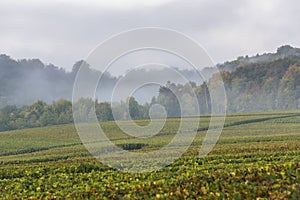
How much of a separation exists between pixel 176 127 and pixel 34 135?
12422 mm

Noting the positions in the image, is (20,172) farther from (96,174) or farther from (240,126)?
(240,126)

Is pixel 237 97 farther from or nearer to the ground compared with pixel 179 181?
farther from the ground

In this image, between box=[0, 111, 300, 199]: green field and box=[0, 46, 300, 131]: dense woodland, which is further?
box=[0, 46, 300, 131]: dense woodland

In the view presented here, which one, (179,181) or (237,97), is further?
(237,97)

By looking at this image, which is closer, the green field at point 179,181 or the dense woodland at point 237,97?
the green field at point 179,181

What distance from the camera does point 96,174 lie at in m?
14.2

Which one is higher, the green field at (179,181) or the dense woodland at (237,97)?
the dense woodland at (237,97)

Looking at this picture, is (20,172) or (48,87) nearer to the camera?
(20,172)

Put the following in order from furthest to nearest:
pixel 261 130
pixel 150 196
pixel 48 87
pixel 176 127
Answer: pixel 48 87
pixel 176 127
pixel 261 130
pixel 150 196

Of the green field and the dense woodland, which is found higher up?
Answer: the dense woodland

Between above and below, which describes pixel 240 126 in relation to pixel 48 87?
below

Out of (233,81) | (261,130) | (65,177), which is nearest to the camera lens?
(65,177)

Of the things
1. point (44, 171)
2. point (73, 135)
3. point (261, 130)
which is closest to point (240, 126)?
point (261, 130)

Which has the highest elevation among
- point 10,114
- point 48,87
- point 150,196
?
point 48,87
